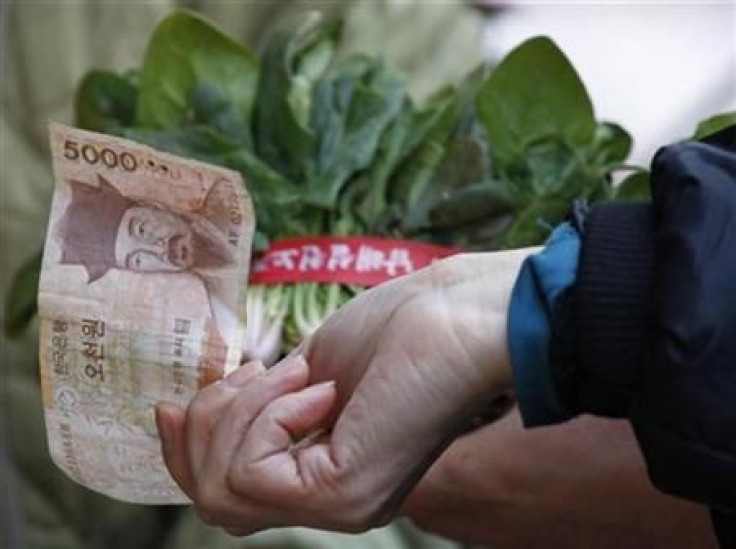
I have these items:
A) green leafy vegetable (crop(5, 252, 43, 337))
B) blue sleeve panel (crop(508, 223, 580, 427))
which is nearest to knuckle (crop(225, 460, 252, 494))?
blue sleeve panel (crop(508, 223, 580, 427))

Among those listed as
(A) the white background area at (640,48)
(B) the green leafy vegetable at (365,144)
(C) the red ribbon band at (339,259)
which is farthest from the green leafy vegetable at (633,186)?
(A) the white background area at (640,48)

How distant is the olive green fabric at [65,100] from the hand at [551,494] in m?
0.23

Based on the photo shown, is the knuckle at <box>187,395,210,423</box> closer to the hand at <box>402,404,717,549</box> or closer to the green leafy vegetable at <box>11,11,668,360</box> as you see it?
the hand at <box>402,404,717,549</box>

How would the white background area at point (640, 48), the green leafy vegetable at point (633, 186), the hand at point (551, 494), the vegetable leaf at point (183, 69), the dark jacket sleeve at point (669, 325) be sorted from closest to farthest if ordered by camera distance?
1. the dark jacket sleeve at point (669, 325)
2. the hand at point (551, 494)
3. the green leafy vegetable at point (633, 186)
4. the vegetable leaf at point (183, 69)
5. the white background area at point (640, 48)

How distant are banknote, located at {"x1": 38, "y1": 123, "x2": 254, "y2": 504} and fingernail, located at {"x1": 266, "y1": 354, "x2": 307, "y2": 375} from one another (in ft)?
0.06

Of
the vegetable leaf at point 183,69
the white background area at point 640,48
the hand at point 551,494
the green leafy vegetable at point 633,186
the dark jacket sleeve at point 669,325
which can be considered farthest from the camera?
the white background area at point 640,48

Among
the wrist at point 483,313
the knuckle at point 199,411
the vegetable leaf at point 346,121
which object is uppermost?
the wrist at point 483,313

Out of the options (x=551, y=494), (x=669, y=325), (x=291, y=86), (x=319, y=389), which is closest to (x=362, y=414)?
(x=319, y=389)

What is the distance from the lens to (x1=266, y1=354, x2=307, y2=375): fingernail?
23.8 inches

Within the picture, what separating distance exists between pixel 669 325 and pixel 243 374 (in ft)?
0.60

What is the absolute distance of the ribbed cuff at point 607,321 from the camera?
21.3 inches

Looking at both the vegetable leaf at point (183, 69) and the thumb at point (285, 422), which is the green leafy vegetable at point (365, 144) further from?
the thumb at point (285, 422)

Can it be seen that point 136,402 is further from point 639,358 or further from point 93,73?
point 93,73

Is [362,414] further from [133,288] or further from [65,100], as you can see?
[65,100]
